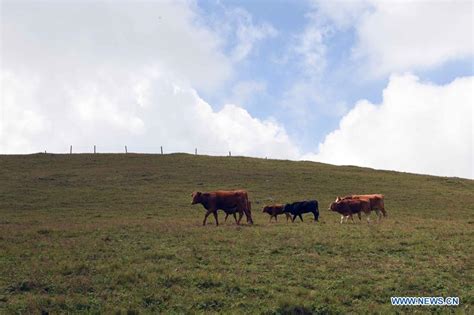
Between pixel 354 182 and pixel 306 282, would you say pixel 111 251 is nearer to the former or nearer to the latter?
pixel 306 282

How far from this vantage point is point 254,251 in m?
16.9

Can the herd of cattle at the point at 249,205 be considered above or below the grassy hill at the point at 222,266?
above

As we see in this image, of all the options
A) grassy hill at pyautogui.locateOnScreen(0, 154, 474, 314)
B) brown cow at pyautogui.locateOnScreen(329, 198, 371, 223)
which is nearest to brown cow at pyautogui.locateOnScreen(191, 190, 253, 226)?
grassy hill at pyautogui.locateOnScreen(0, 154, 474, 314)

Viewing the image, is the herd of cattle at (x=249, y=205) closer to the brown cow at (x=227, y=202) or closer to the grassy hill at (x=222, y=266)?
the brown cow at (x=227, y=202)

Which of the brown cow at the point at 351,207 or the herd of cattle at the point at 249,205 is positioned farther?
the brown cow at the point at 351,207

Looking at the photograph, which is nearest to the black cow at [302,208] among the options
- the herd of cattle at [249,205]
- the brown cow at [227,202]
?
the herd of cattle at [249,205]

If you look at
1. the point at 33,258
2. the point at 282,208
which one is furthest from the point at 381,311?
the point at 282,208

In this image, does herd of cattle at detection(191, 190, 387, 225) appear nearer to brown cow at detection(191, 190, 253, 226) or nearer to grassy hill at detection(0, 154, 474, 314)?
brown cow at detection(191, 190, 253, 226)

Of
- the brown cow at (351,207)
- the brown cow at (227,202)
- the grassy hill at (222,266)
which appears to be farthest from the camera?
the brown cow at (351,207)

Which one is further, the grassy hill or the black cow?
the black cow

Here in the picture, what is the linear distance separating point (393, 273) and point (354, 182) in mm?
34321

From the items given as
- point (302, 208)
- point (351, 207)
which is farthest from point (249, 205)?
point (351, 207)

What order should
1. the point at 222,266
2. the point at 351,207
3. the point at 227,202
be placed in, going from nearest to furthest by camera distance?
the point at 222,266
the point at 227,202
the point at 351,207

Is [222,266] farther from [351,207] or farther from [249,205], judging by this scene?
[351,207]
